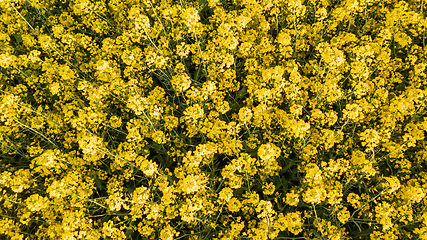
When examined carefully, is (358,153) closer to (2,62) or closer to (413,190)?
(413,190)

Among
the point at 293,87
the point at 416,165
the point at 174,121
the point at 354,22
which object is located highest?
the point at 354,22

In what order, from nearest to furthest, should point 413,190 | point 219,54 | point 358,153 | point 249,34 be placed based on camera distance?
point 413,190, point 358,153, point 219,54, point 249,34

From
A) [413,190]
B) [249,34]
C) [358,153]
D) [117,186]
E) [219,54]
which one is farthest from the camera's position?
[249,34]

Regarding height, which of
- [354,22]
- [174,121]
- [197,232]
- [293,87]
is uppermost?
[354,22]

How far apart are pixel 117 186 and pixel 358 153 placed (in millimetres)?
4085

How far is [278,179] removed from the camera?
4.43m

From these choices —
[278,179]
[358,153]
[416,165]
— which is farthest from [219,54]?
[416,165]

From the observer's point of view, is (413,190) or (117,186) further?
(117,186)

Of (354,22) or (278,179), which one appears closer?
(278,179)

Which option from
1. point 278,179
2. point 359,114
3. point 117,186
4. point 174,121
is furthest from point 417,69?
point 117,186

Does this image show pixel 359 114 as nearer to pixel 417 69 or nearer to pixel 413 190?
pixel 413 190

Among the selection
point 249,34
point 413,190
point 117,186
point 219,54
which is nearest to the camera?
point 413,190

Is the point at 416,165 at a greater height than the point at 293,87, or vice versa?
the point at 293,87

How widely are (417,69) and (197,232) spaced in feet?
16.0
